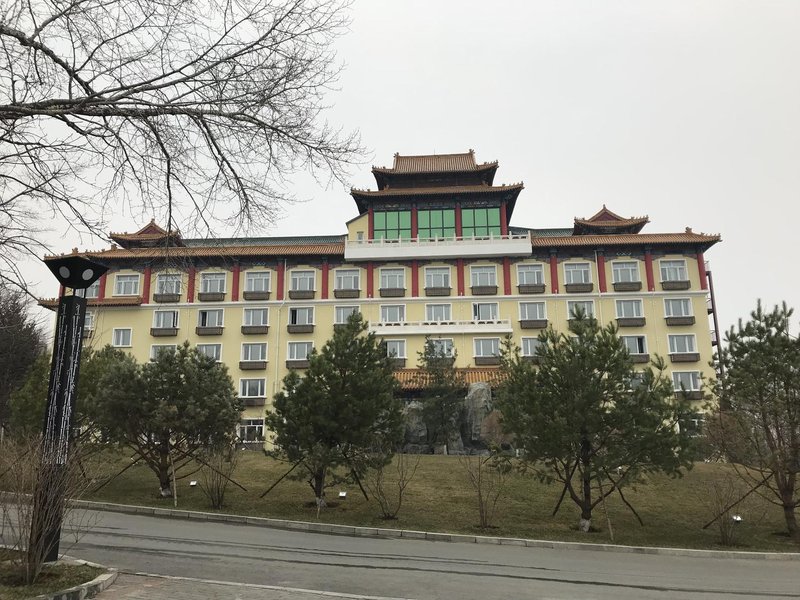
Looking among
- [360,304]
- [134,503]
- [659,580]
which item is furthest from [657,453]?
[360,304]

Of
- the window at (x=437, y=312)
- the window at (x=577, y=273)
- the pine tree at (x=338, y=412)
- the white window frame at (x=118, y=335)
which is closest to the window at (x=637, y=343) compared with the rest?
the window at (x=577, y=273)

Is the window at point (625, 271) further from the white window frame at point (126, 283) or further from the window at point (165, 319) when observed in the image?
the white window frame at point (126, 283)

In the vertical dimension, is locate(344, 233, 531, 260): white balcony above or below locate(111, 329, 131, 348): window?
above

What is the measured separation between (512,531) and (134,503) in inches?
436

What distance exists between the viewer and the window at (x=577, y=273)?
39.7 m

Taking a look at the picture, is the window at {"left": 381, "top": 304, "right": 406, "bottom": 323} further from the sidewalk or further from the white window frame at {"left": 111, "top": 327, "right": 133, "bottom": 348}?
the sidewalk

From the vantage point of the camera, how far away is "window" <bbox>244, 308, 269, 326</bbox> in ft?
132

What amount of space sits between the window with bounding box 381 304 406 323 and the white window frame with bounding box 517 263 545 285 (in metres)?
7.66

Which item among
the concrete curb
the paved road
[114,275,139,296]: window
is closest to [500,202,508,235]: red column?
[114,275,139,296]: window

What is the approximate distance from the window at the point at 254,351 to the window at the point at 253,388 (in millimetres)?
1460

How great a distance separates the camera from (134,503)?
18.5 metres

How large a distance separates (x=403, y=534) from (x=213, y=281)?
29095mm

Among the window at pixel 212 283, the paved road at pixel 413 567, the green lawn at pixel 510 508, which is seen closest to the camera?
the paved road at pixel 413 567

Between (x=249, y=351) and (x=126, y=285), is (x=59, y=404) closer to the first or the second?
(x=249, y=351)
